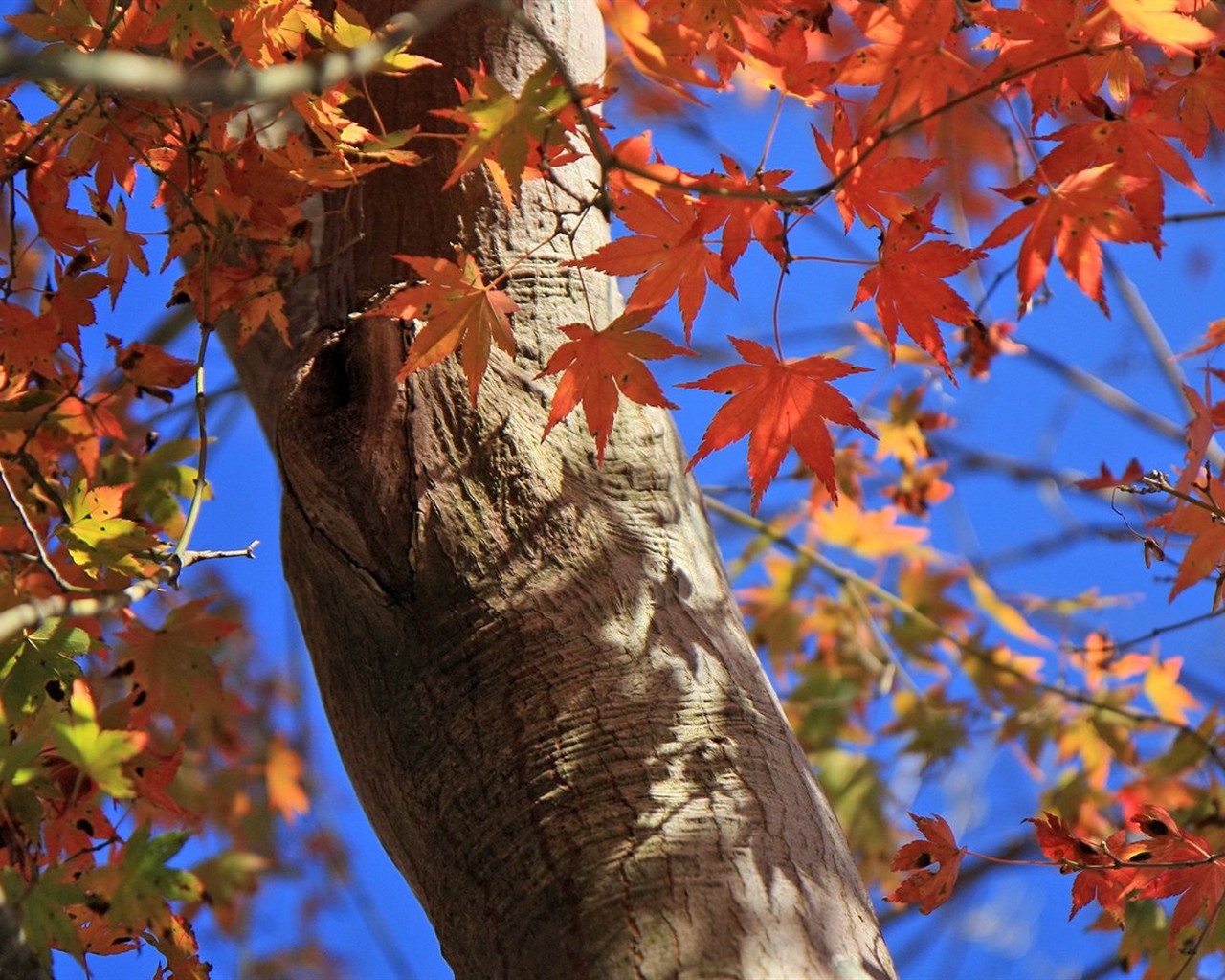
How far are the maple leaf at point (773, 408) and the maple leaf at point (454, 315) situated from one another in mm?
205

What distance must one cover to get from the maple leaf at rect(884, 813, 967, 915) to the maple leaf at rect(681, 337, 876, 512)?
14.9 inches

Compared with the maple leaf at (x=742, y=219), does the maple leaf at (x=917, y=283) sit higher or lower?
lower

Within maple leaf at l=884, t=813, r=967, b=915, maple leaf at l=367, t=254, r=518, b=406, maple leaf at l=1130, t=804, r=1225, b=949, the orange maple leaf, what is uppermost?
the orange maple leaf

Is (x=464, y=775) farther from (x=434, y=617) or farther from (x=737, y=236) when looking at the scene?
(x=737, y=236)

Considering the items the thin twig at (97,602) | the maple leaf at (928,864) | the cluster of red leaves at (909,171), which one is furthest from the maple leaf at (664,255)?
the maple leaf at (928,864)

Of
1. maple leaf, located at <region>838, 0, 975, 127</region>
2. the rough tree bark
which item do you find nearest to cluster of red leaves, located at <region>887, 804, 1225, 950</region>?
the rough tree bark

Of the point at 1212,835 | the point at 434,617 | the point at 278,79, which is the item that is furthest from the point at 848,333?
the point at 278,79

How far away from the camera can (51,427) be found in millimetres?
1516

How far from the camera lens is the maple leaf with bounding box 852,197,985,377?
46.6 inches

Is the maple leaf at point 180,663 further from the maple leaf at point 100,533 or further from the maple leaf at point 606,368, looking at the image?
the maple leaf at point 606,368

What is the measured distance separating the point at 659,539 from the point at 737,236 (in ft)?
1.02

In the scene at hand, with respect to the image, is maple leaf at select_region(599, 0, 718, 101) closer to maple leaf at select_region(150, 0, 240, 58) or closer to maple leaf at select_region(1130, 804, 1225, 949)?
maple leaf at select_region(150, 0, 240, 58)

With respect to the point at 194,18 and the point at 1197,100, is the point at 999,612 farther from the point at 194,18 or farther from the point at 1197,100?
the point at 194,18

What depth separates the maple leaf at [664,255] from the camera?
1172 mm
